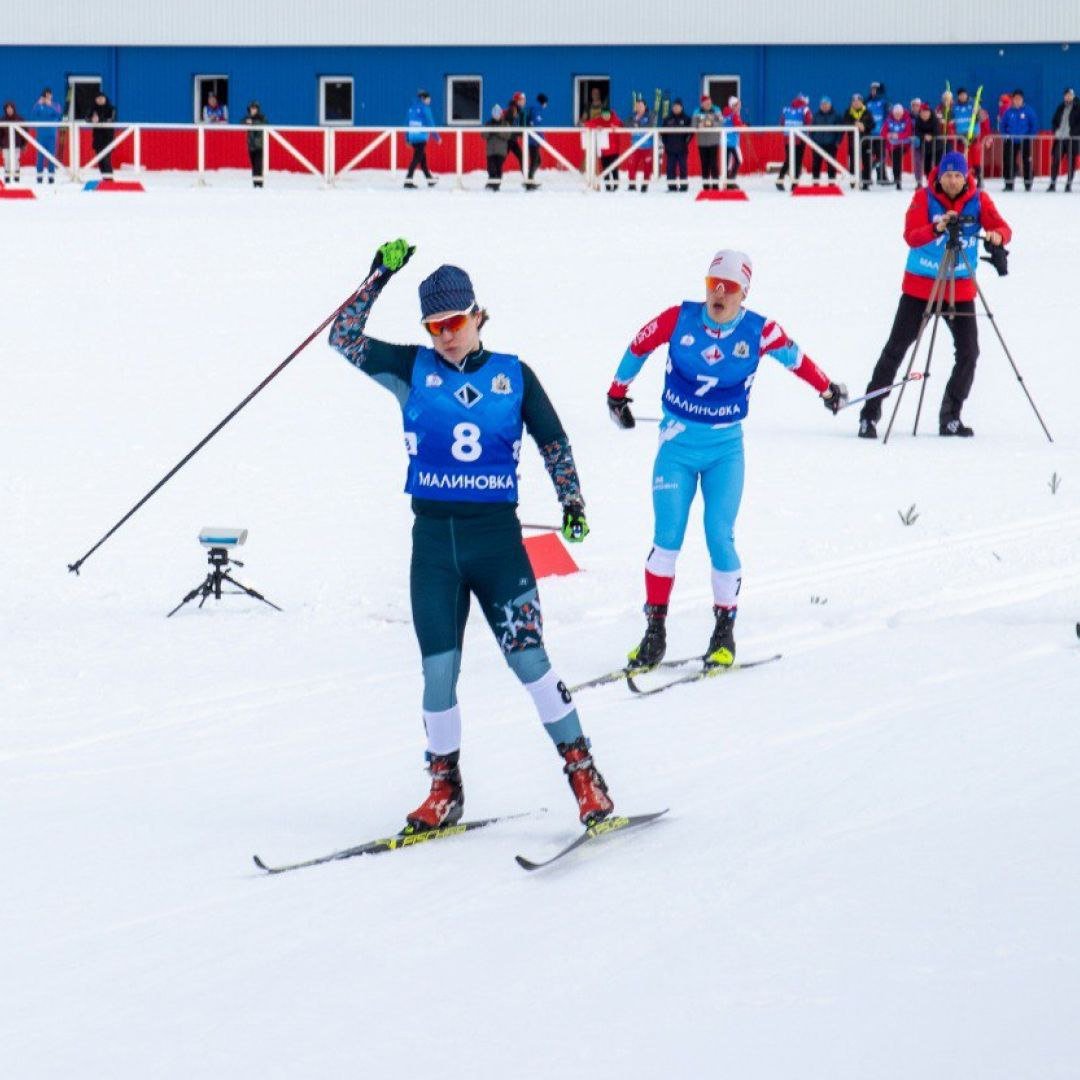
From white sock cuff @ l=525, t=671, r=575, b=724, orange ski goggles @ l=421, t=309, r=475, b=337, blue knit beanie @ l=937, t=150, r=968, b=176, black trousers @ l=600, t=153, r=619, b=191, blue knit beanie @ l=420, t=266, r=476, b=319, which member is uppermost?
blue knit beanie @ l=420, t=266, r=476, b=319

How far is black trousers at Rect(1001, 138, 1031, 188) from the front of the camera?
27422 millimetres

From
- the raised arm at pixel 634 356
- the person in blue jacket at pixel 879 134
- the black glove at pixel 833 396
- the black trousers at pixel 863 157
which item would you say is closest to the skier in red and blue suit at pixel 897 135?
the person in blue jacket at pixel 879 134

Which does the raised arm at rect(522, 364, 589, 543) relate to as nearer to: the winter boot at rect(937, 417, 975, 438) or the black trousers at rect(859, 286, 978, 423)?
the black trousers at rect(859, 286, 978, 423)

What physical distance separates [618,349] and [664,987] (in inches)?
496

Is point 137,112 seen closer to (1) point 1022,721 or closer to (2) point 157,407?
(2) point 157,407

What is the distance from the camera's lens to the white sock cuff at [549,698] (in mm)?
5914

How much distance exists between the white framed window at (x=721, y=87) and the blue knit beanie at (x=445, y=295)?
3289cm

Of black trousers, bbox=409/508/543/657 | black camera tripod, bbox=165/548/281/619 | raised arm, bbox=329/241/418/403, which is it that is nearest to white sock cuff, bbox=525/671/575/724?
black trousers, bbox=409/508/543/657

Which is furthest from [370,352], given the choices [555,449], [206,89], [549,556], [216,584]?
[206,89]

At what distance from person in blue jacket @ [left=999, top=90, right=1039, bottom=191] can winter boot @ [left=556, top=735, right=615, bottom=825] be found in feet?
76.1

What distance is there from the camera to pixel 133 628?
920 cm

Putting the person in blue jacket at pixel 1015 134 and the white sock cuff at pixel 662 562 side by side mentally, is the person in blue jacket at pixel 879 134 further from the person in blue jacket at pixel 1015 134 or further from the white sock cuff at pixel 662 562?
the white sock cuff at pixel 662 562

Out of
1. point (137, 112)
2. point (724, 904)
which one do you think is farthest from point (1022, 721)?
point (137, 112)

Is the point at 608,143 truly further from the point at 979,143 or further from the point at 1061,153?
the point at 1061,153
